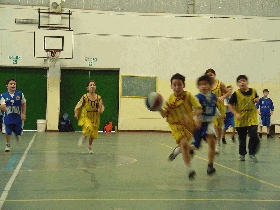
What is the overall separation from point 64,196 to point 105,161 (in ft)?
13.2

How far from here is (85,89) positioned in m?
24.2

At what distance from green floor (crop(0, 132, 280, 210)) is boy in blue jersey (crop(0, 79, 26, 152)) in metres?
1.39

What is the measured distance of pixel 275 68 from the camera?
24.9m

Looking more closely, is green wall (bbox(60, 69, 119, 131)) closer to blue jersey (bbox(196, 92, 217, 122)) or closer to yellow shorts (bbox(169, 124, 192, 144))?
blue jersey (bbox(196, 92, 217, 122))

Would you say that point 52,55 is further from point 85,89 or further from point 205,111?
point 205,111

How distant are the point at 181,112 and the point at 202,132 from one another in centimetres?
61

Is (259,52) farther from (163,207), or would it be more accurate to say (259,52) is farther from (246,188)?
(163,207)

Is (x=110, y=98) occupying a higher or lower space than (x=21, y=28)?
lower

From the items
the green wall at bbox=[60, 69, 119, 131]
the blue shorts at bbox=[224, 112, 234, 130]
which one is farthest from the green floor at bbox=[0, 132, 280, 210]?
the green wall at bbox=[60, 69, 119, 131]

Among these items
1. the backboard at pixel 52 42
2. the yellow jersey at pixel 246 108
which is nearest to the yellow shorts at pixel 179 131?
the yellow jersey at pixel 246 108

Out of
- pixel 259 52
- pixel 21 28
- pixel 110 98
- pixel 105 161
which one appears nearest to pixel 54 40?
pixel 21 28

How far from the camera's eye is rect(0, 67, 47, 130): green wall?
77.6ft

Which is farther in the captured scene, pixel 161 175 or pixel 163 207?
pixel 161 175

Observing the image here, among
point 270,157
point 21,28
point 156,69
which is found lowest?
point 270,157
